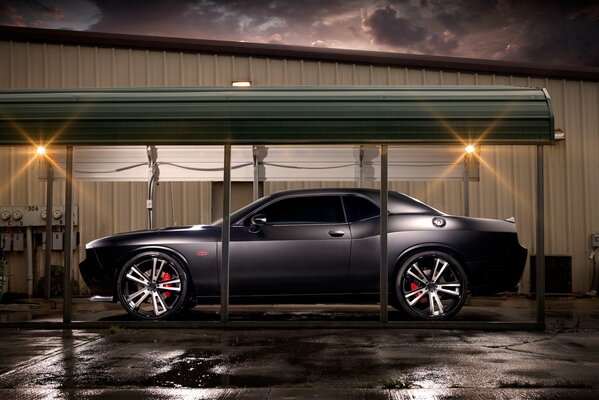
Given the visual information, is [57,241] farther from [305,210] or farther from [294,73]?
[305,210]

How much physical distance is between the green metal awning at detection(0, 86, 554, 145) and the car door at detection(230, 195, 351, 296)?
1.20 meters

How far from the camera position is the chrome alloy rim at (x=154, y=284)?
30.6ft

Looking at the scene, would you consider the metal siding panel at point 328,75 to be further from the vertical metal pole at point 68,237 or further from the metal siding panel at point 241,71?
the vertical metal pole at point 68,237

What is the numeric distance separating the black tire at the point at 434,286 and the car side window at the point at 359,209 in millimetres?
719

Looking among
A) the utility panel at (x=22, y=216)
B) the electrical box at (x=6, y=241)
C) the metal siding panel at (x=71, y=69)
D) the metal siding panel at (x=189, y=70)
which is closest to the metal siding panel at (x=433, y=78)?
the metal siding panel at (x=189, y=70)

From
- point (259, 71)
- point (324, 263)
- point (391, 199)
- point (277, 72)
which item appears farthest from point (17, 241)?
point (391, 199)

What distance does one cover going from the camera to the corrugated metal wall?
14.4 m

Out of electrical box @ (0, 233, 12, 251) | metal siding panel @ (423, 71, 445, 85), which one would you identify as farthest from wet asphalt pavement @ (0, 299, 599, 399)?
metal siding panel @ (423, 71, 445, 85)

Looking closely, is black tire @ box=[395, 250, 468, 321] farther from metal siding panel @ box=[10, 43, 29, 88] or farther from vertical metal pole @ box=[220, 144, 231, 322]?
metal siding panel @ box=[10, 43, 29, 88]

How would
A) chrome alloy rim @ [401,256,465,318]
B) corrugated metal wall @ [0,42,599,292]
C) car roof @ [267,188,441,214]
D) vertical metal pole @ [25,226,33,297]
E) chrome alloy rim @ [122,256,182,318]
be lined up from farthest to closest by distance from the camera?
corrugated metal wall @ [0,42,599,292] < vertical metal pole @ [25,226,33,297] < car roof @ [267,188,441,214] < chrome alloy rim @ [122,256,182,318] < chrome alloy rim @ [401,256,465,318]

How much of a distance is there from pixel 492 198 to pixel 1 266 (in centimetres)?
831

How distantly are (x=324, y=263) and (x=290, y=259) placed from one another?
1.28 ft

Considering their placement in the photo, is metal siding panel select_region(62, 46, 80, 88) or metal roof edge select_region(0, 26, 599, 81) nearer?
metal roof edge select_region(0, 26, 599, 81)

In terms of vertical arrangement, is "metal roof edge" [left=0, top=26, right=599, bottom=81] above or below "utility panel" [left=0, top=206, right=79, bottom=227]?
above
